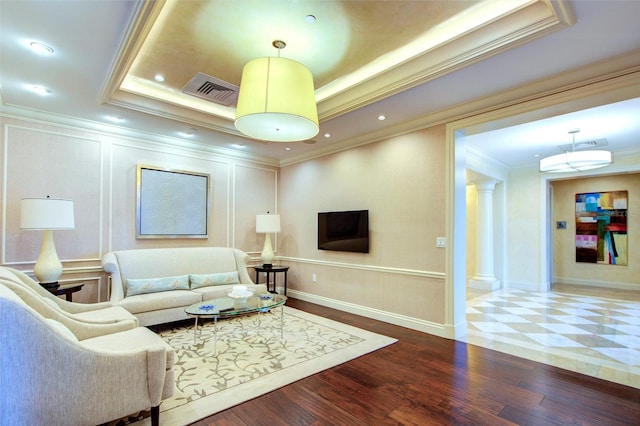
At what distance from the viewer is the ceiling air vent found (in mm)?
3373

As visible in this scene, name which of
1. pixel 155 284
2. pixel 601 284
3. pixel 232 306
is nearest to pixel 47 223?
pixel 155 284

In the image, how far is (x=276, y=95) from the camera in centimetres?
243

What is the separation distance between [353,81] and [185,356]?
3407 millimetres

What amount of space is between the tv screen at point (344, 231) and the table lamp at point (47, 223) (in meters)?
3.38

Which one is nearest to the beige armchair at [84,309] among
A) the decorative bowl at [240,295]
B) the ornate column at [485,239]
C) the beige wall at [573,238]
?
the decorative bowl at [240,295]

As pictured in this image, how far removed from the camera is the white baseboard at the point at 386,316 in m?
3.69

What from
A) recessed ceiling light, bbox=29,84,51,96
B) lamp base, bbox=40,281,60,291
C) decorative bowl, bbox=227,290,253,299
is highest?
recessed ceiling light, bbox=29,84,51,96

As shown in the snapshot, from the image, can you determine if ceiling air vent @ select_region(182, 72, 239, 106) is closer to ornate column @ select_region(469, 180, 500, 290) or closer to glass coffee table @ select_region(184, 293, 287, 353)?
glass coffee table @ select_region(184, 293, 287, 353)

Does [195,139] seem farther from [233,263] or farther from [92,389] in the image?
[92,389]

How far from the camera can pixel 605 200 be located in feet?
23.0

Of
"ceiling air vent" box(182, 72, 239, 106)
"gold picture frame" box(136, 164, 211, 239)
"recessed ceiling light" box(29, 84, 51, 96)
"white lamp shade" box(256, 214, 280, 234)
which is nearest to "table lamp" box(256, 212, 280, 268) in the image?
"white lamp shade" box(256, 214, 280, 234)

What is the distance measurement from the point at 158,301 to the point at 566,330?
518 centimetres

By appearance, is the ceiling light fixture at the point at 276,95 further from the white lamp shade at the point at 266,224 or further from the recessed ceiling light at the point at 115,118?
the white lamp shade at the point at 266,224

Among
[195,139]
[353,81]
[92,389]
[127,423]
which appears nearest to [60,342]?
[92,389]
